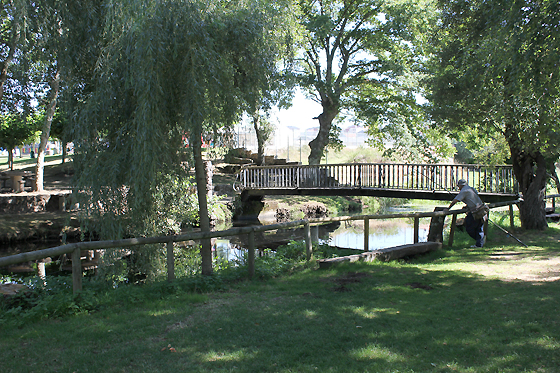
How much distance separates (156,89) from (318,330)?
146 inches

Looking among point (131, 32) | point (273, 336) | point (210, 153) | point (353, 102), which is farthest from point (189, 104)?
point (353, 102)

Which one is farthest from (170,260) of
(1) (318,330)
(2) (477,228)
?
(2) (477,228)

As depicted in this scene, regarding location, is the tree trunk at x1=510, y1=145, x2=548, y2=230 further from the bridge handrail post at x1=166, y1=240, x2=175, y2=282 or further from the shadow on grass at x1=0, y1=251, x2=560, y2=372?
the bridge handrail post at x1=166, y1=240, x2=175, y2=282

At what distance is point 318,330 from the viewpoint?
14.1 feet

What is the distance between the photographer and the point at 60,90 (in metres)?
6.52

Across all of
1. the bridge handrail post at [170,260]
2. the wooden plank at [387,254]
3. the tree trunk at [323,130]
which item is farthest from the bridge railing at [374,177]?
the bridge handrail post at [170,260]

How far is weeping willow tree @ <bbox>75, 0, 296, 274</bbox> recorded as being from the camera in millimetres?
5785

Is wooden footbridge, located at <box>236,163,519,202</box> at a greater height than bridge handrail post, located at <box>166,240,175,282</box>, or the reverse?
wooden footbridge, located at <box>236,163,519,202</box>

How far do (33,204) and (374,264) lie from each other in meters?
16.1

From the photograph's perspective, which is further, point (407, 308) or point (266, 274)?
point (266, 274)

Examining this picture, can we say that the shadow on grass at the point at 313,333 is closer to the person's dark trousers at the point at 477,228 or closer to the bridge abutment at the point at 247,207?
the person's dark trousers at the point at 477,228

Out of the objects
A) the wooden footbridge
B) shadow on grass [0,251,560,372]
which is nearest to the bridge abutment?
the wooden footbridge

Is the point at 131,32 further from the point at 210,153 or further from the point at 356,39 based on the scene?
the point at 356,39

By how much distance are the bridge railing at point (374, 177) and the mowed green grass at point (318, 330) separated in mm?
10133
